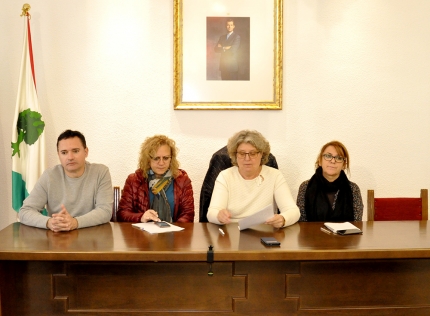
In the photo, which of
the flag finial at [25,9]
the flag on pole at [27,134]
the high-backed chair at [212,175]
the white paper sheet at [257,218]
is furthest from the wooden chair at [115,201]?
the flag finial at [25,9]

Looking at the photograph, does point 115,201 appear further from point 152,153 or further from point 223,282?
point 223,282

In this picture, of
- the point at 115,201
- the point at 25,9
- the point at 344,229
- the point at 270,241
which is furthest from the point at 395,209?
the point at 25,9

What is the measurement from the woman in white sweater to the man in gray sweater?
719 mm

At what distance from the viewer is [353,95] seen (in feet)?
13.0

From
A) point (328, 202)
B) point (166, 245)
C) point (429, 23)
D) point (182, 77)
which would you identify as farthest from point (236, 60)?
A: point (166, 245)

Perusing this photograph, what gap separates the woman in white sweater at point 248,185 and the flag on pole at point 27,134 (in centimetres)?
160

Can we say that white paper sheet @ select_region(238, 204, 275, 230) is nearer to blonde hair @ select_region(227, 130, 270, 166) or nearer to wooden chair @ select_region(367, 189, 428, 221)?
blonde hair @ select_region(227, 130, 270, 166)

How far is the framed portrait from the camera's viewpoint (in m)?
3.83

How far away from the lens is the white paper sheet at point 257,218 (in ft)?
8.36

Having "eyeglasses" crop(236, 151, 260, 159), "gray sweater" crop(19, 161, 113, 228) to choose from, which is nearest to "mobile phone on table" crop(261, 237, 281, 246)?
"eyeglasses" crop(236, 151, 260, 159)

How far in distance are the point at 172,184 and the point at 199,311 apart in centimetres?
115

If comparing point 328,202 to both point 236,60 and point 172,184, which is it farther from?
point 236,60

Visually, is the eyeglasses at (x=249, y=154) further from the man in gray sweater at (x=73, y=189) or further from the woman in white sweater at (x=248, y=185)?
the man in gray sweater at (x=73, y=189)

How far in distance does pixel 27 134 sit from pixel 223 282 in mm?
2252
